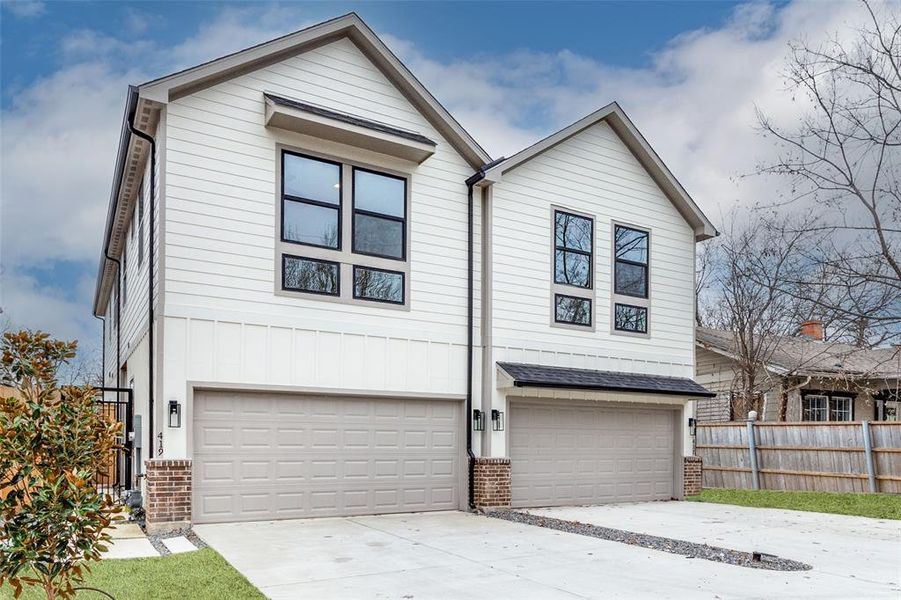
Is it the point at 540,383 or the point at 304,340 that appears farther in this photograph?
the point at 540,383

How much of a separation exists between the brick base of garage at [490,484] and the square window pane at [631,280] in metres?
4.37

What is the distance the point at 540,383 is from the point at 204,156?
636cm

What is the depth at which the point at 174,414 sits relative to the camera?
32.3 feet

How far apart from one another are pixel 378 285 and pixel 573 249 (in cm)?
415

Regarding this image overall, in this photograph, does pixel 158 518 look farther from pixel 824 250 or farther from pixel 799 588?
pixel 824 250

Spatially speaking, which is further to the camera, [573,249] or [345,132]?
[573,249]

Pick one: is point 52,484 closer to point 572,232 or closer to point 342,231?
point 342,231

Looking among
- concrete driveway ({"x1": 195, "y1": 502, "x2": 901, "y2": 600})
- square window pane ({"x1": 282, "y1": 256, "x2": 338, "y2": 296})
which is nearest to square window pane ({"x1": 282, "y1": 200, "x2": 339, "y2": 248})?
square window pane ({"x1": 282, "y1": 256, "x2": 338, "y2": 296})

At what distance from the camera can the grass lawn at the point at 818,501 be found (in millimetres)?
A: 12586

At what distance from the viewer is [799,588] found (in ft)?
22.5

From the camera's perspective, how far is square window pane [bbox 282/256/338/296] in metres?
11.0

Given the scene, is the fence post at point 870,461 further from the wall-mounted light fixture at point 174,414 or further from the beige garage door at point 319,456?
the wall-mounted light fixture at point 174,414

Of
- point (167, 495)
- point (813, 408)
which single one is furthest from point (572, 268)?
point (813, 408)

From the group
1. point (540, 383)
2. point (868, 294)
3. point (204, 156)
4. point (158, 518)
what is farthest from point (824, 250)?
point (158, 518)
